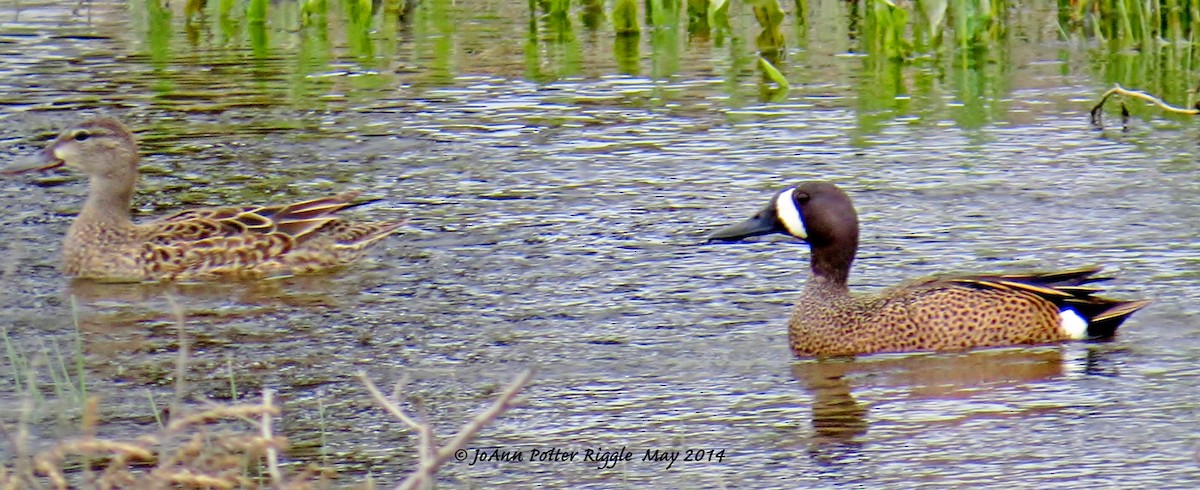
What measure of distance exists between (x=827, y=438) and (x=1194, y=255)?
2.63 meters

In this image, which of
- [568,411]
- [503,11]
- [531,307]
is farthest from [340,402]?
[503,11]

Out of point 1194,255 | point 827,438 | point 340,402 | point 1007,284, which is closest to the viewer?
point 827,438

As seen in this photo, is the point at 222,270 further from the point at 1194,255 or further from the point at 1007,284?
the point at 1194,255

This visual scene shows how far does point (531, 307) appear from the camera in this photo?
7.18 metres

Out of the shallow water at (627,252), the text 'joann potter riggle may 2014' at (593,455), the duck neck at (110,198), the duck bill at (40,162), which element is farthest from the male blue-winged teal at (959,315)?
the duck bill at (40,162)

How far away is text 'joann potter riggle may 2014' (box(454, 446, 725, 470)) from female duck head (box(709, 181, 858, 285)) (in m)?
1.77

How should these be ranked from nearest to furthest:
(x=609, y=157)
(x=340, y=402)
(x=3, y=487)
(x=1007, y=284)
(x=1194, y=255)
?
(x=3, y=487) → (x=340, y=402) → (x=1007, y=284) → (x=1194, y=255) → (x=609, y=157)

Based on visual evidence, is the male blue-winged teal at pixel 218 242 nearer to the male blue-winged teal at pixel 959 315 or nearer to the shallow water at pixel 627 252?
the shallow water at pixel 627 252

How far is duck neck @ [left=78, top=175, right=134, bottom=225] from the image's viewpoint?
8.52 meters

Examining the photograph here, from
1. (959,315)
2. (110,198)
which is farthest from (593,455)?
(110,198)

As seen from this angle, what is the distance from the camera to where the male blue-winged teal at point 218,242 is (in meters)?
8.20

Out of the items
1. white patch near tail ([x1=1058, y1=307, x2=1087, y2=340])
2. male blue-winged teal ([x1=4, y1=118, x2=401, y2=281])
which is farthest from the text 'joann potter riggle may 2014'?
male blue-winged teal ([x1=4, y1=118, x2=401, y2=281])

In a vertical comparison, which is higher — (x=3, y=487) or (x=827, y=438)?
(x=3, y=487)

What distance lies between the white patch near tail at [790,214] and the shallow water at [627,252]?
33 centimetres
